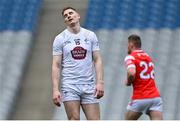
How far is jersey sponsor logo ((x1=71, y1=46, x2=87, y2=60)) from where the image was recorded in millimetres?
4102

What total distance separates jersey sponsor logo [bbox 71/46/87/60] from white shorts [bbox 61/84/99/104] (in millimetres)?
212

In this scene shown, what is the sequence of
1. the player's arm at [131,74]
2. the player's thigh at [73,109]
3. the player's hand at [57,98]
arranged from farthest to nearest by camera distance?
1. the player's arm at [131,74]
2. the player's thigh at [73,109]
3. the player's hand at [57,98]

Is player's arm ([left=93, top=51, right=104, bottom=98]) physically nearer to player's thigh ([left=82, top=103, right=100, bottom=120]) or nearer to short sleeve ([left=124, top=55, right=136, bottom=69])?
player's thigh ([left=82, top=103, right=100, bottom=120])

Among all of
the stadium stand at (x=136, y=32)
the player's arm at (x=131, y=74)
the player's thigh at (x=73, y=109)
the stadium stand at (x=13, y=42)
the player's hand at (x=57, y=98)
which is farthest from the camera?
the stadium stand at (x=13, y=42)

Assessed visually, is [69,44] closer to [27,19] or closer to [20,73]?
[20,73]

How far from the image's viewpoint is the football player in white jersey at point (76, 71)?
405 cm

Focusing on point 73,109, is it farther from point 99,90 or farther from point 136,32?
point 136,32

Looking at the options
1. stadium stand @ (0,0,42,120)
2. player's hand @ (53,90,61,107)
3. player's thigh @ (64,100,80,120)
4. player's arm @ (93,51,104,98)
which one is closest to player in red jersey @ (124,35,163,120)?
player's arm @ (93,51,104,98)

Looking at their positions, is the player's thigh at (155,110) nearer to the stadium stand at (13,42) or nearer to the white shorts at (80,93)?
the white shorts at (80,93)

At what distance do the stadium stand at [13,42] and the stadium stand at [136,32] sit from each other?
1.05 metres

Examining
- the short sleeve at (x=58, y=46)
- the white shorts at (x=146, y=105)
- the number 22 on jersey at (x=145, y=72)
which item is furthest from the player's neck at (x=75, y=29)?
the white shorts at (x=146, y=105)

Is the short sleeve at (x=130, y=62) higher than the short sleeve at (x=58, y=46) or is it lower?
lower

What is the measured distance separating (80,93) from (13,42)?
5.36 m

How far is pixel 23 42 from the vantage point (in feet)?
30.1
